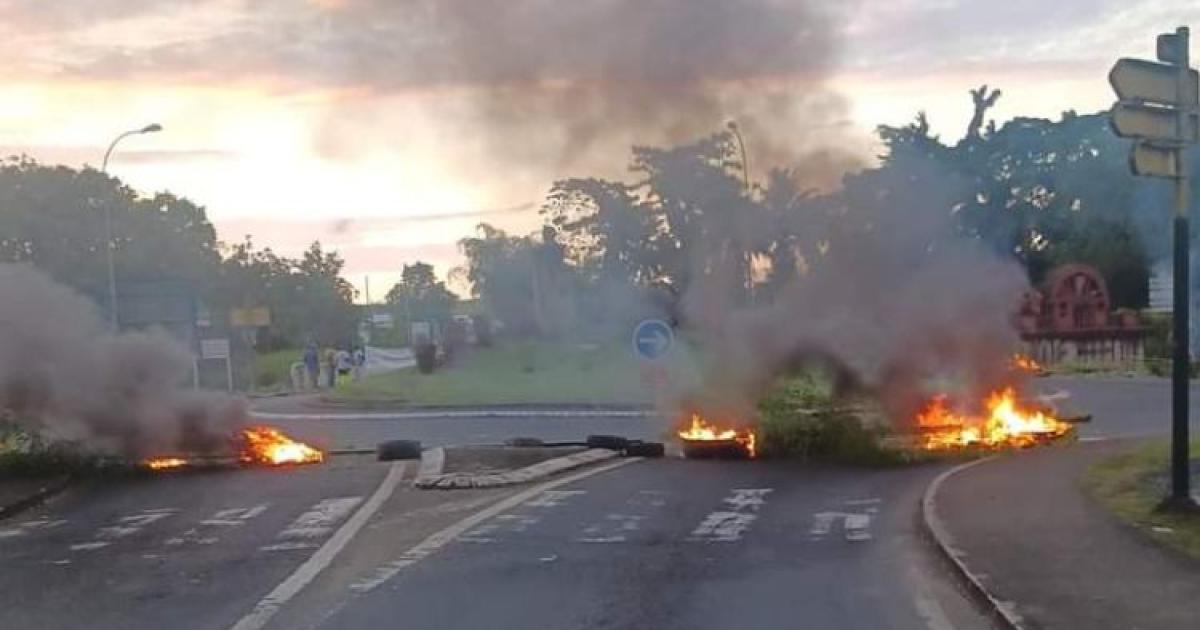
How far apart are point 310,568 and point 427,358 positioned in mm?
41626

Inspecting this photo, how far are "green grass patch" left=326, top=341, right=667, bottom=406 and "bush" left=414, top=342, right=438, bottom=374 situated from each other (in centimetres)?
439

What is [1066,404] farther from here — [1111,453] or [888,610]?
[888,610]

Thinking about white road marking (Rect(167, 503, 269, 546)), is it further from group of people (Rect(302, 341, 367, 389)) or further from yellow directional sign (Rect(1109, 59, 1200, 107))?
group of people (Rect(302, 341, 367, 389))

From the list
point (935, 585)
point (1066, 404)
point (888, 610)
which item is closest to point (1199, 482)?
point (935, 585)

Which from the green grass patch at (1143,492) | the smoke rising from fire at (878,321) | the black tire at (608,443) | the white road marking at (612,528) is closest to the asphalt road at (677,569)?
the white road marking at (612,528)

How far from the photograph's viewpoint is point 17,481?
773 inches

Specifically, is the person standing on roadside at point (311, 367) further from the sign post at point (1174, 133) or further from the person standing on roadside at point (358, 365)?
the sign post at point (1174, 133)

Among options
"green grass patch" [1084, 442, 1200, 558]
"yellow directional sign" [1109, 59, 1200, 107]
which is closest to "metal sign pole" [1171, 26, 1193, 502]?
"yellow directional sign" [1109, 59, 1200, 107]

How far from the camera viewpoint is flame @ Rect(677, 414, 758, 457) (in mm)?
22703

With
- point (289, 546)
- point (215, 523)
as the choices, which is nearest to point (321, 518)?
point (215, 523)

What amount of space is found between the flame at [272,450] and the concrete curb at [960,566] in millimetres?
9707

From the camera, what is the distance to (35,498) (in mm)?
18047

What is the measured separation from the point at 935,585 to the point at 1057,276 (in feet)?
129

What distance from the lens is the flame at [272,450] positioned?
21.9m
